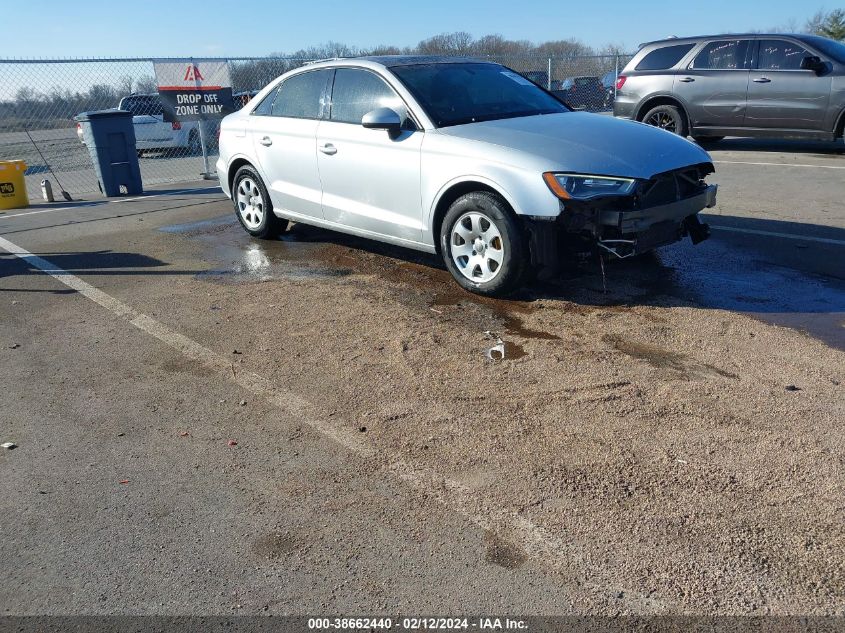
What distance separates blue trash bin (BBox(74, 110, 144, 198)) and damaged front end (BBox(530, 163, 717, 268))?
29.0 feet

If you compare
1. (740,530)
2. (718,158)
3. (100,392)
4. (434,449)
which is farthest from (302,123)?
(718,158)

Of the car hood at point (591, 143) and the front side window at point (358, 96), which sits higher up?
the front side window at point (358, 96)

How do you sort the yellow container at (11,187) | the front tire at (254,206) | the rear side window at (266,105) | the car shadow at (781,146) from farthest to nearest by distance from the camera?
the car shadow at (781,146) → the yellow container at (11,187) → the front tire at (254,206) → the rear side window at (266,105)

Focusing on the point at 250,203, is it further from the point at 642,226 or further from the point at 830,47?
the point at 830,47

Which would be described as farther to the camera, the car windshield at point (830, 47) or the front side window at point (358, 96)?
the car windshield at point (830, 47)

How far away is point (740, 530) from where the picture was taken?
2.86 metres

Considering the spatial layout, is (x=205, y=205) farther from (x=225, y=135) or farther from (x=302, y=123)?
(x=302, y=123)

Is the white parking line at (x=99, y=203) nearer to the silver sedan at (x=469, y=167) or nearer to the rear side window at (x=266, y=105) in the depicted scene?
the rear side window at (x=266, y=105)

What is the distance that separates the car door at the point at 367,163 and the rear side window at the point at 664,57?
28.8 feet

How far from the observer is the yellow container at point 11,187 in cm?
1118

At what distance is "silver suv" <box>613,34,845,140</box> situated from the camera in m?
12.0

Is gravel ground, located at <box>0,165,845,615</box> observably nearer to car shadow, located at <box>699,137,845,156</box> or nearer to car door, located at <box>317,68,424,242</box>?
car door, located at <box>317,68,424,242</box>

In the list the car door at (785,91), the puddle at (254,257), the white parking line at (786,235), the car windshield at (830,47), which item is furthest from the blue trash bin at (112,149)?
the car windshield at (830,47)

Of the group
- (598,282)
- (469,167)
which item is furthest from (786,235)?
(469,167)
